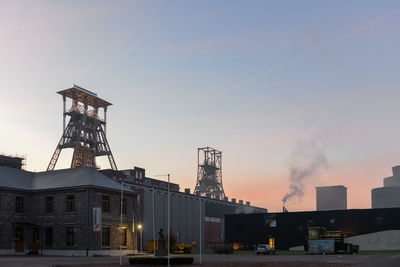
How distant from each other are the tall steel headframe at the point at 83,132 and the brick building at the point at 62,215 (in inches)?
2174

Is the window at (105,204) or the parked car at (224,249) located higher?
the window at (105,204)

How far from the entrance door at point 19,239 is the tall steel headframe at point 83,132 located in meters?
57.2

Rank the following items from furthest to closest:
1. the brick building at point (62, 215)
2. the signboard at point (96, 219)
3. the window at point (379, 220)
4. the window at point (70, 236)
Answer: the window at point (379, 220), the window at point (70, 236), the brick building at point (62, 215), the signboard at point (96, 219)

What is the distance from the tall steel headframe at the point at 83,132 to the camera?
127 m

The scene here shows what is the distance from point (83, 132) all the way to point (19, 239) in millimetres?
64912

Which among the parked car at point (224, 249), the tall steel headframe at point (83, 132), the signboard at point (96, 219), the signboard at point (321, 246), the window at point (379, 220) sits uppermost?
the tall steel headframe at point (83, 132)

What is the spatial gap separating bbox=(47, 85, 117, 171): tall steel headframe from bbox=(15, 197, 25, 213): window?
55492mm

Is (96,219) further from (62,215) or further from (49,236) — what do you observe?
(49,236)

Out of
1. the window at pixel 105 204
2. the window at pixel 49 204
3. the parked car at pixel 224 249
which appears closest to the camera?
the window at pixel 105 204

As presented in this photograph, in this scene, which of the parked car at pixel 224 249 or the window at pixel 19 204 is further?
the parked car at pixel 224 249

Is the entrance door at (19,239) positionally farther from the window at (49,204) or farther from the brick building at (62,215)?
the window at (49,204)

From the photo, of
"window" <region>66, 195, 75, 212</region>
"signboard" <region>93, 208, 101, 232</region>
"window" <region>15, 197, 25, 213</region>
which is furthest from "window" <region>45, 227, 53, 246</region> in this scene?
"signboard" <region>93, 208, 101, 232</region>

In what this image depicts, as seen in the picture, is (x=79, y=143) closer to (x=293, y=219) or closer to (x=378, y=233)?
(x=293, y=219)

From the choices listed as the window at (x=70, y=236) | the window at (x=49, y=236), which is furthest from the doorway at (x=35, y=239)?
the window at (x=70, y=236)
